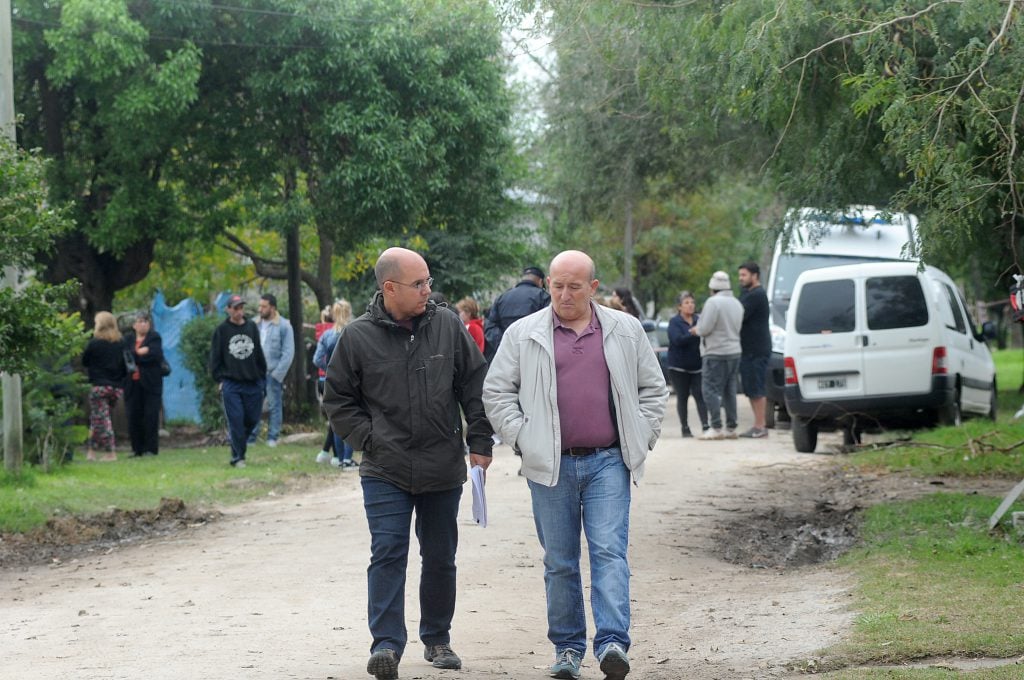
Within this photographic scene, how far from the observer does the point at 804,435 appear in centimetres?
1661

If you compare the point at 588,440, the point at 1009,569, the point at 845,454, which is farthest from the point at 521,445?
the point at 845,454

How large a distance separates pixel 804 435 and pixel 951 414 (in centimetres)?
164

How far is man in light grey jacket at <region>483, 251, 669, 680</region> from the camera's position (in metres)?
6.35

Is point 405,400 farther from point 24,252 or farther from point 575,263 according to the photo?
point 24,252

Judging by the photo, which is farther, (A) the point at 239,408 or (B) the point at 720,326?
(B) the point at 720,326

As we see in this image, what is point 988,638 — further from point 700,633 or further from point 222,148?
point 222,148

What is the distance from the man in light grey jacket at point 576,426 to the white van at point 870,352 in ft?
33.1

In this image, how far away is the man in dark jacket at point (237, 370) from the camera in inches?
640

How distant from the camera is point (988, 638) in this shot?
654 centimetres

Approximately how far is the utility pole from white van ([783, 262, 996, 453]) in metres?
8.32

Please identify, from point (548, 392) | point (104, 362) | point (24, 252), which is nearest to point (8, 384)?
point (24, 252)

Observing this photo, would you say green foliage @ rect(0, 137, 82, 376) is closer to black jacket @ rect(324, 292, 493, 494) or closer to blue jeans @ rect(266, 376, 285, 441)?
black jacket @ rect(324, 292, 493, 494)

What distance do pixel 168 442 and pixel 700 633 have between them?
50.1 ft

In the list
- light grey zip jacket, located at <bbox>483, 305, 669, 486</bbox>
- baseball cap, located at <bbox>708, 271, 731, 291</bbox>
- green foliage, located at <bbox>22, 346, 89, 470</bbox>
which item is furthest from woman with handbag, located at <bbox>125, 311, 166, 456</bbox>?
light grey zip jacket, located at <bbox>483, 305, 669, 486</bbox>
